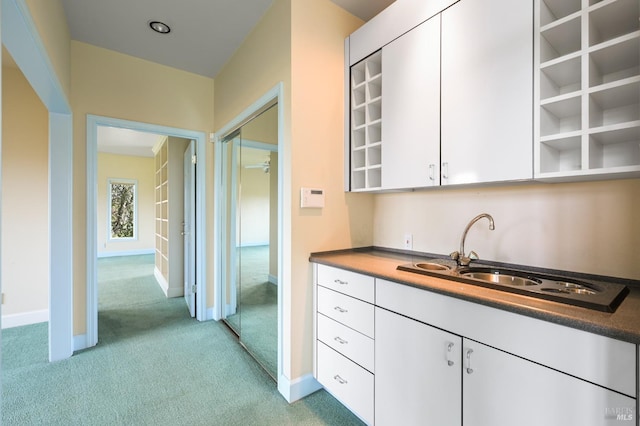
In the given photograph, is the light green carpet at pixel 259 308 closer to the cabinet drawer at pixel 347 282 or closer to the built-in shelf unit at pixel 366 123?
the cabinet drawer at pixel 347 282

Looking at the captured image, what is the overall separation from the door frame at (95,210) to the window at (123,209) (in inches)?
231

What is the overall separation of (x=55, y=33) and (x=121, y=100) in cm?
92

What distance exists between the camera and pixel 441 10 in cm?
166

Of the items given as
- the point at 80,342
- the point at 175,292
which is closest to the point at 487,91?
the point at 80,342

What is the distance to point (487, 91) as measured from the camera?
1487mm

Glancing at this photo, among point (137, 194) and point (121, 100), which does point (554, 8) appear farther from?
point (137, 194)

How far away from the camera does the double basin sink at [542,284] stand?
1.03 m

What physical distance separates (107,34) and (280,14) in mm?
1656

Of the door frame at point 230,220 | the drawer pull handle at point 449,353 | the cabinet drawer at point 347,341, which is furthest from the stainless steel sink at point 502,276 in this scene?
the door frame at point 230,220

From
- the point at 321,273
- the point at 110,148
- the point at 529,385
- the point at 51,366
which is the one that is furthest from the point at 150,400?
the point at 110,148

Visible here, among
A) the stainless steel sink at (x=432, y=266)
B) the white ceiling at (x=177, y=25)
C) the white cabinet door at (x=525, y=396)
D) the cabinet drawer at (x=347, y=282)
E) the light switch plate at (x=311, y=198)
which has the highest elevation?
the white ceiling at (x=177, y=25)

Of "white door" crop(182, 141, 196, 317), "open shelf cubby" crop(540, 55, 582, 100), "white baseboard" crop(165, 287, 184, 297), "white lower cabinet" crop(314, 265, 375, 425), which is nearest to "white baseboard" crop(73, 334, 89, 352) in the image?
"white door" crop(182, 141, 196, 317)

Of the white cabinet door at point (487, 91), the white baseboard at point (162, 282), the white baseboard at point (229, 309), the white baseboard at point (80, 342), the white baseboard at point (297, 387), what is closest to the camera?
the white cabinet door at point (487, 91)

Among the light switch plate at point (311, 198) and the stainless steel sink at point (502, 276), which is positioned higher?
the light switch plate at point (311, 198)
